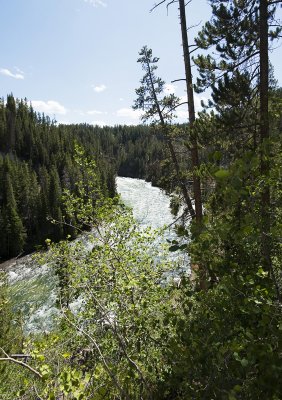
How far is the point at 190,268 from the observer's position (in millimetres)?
6191

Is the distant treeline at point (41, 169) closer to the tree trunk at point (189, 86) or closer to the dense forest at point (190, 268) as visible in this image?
the dense forest at point (190, 268)

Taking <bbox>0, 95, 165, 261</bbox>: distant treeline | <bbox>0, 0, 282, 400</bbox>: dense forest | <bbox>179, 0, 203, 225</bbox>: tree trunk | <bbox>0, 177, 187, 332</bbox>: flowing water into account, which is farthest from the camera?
<bbox>0, 95, 165, 261</bbox>: distant treeline

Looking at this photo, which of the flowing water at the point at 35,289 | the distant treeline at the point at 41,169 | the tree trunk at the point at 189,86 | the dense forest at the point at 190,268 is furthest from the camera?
the distant treeline at the point at 41,169

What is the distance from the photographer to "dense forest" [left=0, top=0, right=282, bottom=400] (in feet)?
7.09

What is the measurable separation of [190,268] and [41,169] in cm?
6899

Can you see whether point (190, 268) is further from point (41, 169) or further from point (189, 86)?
point (41, 169)

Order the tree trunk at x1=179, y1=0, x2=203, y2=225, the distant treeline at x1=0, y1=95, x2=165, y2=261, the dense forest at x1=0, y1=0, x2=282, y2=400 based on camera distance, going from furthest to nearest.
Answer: the distant treeline at x1=0, y1=95, x2=165, y2=261, the tree trunk at x1=179, y1=0, x2=203, y2=225, the dense forest at x1=0, y1=0, x2=282, y2=400

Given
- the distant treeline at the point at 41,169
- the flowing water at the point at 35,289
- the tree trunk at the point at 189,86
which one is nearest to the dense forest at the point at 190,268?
the tree trunk at the point at 189,86

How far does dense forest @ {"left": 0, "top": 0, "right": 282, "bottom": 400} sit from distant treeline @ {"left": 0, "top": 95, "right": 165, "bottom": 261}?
1352 millimetres

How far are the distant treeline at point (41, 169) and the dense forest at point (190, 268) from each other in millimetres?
1352

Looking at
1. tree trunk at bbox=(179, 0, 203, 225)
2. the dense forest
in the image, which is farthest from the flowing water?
the dense forest

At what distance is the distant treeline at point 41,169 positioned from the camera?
4528 cm

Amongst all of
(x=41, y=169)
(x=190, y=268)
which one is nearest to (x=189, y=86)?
(x=190, y=268)

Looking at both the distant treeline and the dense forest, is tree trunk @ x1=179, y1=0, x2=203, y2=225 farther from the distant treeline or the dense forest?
the distant treeline
